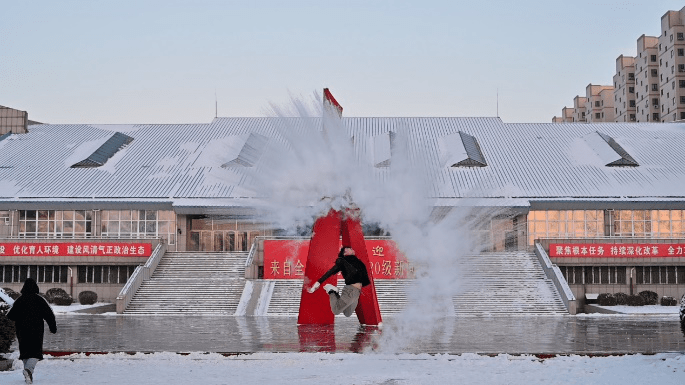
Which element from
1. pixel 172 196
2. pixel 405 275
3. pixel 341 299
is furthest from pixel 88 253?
pixel 341 299

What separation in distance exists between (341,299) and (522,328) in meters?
13.4

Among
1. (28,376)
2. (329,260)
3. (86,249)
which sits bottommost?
(28,376)

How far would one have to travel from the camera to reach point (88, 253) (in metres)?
52.2

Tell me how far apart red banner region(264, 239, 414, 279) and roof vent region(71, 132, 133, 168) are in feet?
60.2

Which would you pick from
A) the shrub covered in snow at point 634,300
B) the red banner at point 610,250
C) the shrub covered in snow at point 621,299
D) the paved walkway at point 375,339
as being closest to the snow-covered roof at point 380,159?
the red banner at point 610,250

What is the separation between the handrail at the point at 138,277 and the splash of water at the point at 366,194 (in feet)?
79.3

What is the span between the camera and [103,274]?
52.8m

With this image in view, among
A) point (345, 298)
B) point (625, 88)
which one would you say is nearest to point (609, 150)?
point (345, 298)

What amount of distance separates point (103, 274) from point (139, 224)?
5.26 meters

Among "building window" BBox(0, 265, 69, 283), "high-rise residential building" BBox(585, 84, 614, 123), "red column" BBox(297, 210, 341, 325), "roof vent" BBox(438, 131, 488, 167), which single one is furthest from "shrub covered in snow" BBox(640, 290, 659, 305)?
"high-rise residential building" BBox(585, 84, 614, 123)

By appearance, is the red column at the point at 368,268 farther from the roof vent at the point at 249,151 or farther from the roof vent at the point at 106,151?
the roof vent at the point at 106,151

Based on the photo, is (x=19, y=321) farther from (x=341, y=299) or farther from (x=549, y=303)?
(x=549, y=303)

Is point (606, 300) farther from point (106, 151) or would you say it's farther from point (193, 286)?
point (106, 151)

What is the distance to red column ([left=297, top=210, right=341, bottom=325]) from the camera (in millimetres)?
23016
